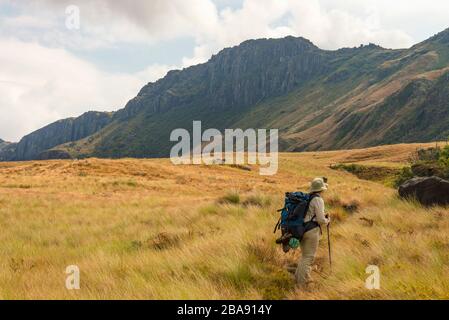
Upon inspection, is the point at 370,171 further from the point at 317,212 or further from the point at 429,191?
the point at 317,212

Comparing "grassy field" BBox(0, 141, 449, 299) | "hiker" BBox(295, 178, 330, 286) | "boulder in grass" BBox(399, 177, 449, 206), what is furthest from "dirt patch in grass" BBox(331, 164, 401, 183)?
"hiker" BBox(295, 178, 330, 286)

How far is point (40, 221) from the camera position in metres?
15.8

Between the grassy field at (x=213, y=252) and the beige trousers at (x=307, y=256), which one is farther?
the beige trousers at (x=307, y=256)

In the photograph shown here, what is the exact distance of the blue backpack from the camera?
A: 7.20 m

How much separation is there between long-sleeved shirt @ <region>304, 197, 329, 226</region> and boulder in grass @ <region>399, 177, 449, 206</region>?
7.07m

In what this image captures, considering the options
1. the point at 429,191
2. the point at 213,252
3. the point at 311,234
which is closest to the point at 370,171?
the point at 429,191

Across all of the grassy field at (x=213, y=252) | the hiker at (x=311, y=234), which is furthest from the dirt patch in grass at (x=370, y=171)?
the hiker at (x=311, y=234)

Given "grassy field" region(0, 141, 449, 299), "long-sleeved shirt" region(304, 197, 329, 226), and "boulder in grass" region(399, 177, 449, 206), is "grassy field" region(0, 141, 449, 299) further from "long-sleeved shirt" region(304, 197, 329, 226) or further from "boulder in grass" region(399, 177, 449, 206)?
"long-sleeved shirt" region(304, 197, 329, 226)

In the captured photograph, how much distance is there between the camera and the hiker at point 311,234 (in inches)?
279

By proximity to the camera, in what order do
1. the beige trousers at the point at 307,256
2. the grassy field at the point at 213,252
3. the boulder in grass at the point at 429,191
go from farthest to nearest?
the boulder in grass at the point at 429,191 → the beige trousers at the point at 307,256 → the grassy field at the point at 213,252

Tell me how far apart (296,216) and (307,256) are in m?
0.70

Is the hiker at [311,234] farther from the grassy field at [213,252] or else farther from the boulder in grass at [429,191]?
the boulder in grass at [429,191]

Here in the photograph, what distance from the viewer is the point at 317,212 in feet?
23.6
